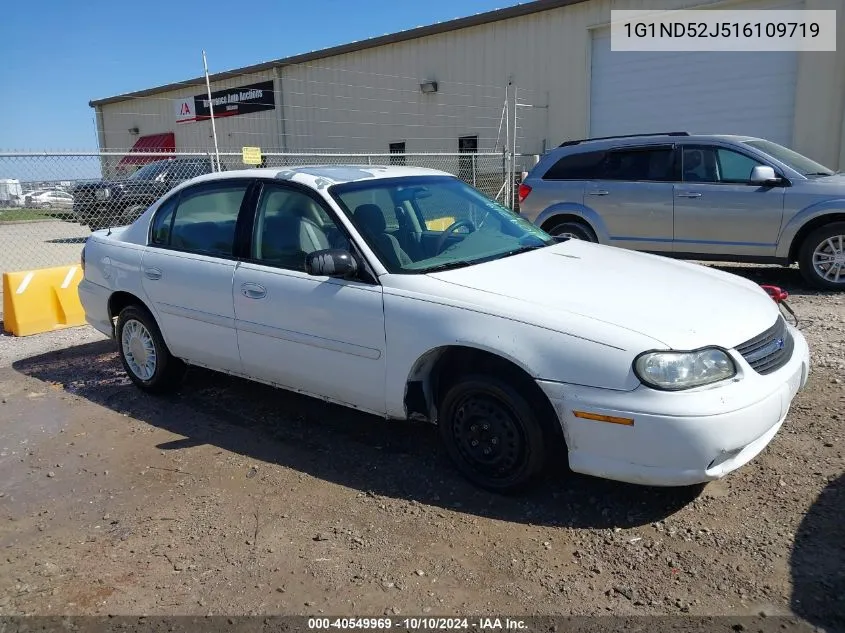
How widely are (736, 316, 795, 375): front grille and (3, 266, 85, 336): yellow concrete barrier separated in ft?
21.8

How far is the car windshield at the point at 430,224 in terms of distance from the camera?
3789 mm

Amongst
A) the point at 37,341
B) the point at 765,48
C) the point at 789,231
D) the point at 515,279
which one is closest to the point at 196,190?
the point at 515,279

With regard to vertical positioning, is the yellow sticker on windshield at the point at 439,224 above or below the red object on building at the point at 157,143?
below

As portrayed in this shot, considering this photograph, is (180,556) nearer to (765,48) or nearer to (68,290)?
(68,290)

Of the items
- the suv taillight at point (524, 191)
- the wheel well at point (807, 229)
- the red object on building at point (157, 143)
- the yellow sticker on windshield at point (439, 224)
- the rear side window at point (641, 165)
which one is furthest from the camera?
the red object on building at point (157, 143)

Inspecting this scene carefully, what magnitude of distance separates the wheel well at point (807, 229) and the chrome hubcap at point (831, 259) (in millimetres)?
191

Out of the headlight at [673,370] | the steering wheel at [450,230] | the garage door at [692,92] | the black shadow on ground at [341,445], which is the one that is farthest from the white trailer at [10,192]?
the garage door at [692,92]

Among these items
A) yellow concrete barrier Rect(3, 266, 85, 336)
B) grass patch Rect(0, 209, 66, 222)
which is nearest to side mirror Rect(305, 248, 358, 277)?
yellow concrete barrier Rect(3, 266, 85, 336)

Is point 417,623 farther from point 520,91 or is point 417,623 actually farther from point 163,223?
point 520,91

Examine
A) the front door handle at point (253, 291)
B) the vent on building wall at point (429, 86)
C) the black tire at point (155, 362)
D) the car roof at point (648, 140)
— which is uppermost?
the vent on building wall at point (429, 86)

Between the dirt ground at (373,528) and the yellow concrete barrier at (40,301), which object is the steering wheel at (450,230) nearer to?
the dirt ground at (373,528)

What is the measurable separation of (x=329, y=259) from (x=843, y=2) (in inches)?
531

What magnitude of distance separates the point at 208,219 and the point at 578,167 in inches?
224

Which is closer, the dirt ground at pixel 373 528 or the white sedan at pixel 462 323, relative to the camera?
the dirt ground at pixel 373 528
